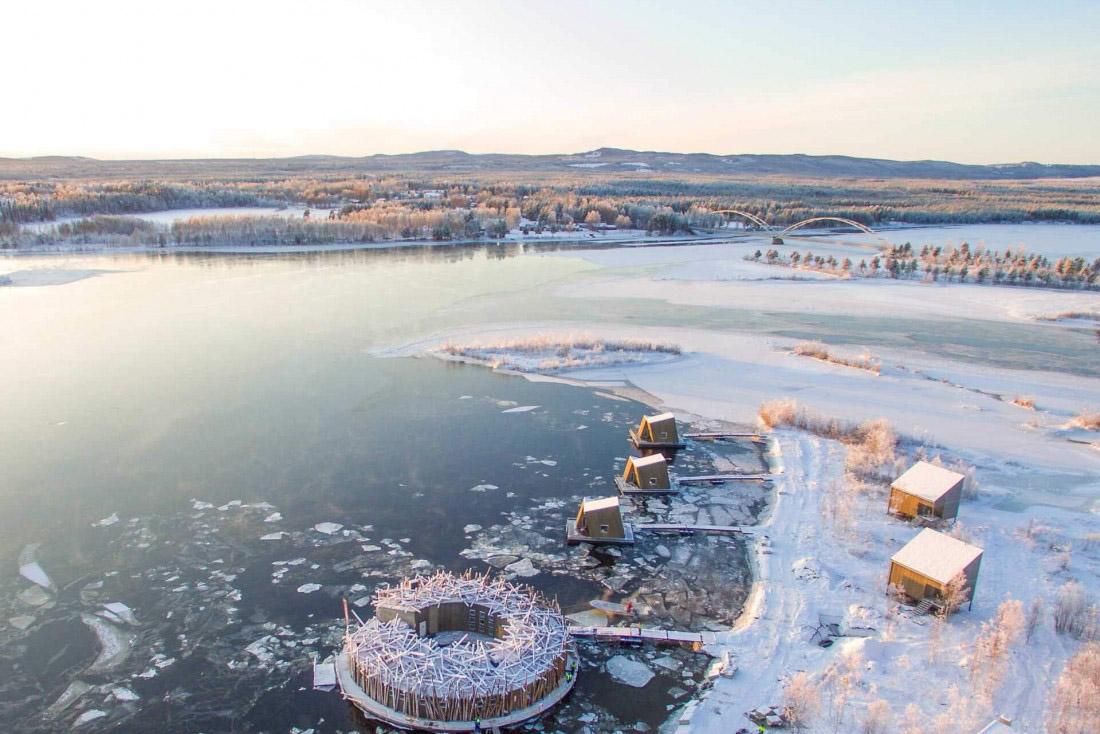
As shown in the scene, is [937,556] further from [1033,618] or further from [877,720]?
[877,720]

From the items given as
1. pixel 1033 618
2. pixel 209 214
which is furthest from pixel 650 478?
pixel 209 214

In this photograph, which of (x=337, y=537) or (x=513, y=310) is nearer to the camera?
(x=337, y=537)

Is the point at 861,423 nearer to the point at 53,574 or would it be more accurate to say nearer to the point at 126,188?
the point at 53,574

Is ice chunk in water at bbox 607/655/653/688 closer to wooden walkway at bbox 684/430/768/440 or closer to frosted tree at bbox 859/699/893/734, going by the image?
frosted tree at bbox 859/699/893/734

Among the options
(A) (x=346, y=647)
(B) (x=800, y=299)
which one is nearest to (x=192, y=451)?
(A) (x=346, y=647)

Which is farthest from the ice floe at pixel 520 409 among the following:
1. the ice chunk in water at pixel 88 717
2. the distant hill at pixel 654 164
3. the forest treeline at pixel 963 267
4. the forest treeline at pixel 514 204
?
the distant hill at pixel 654 164

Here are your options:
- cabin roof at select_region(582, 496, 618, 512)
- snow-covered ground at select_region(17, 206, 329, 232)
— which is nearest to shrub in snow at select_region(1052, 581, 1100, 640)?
cabin roof at select_region(582, 496, 618, 512)

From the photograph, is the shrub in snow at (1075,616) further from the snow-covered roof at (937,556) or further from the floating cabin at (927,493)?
the floating cabin at (927,493)
